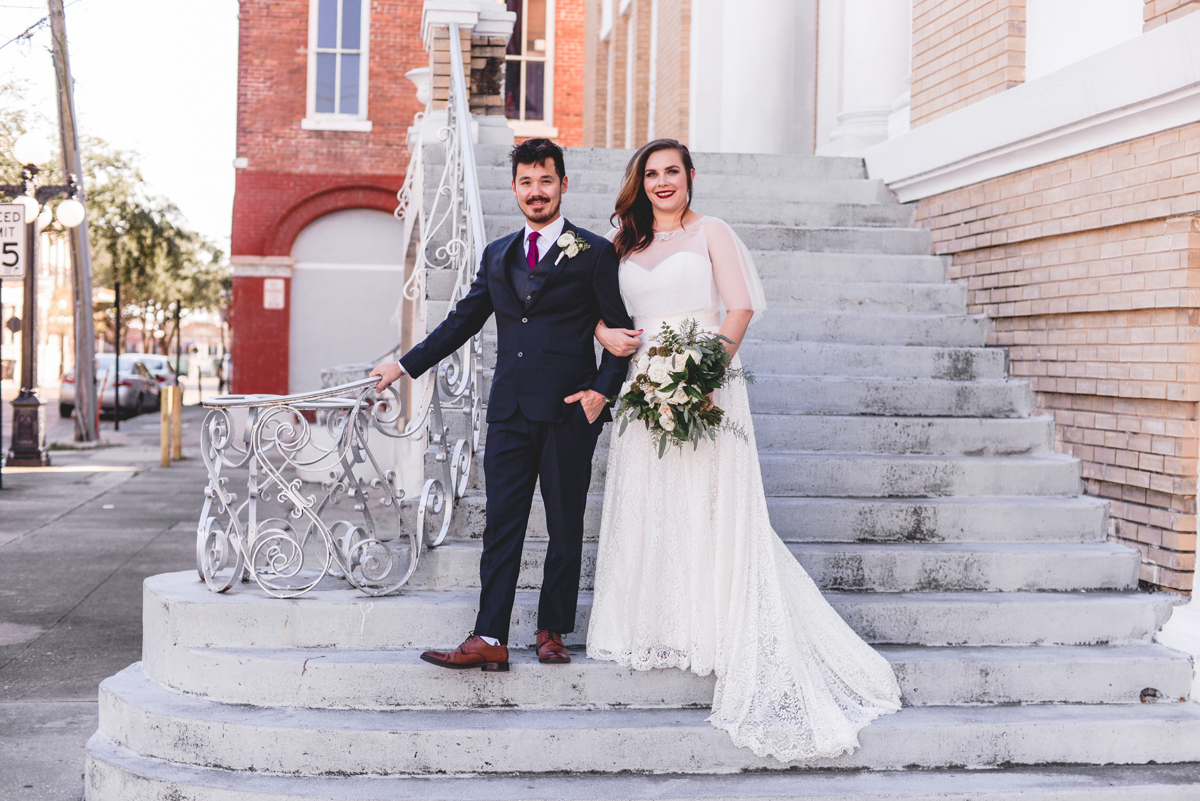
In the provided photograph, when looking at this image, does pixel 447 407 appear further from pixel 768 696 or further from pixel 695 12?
pixel 695 12

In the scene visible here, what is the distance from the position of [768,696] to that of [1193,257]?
8.63 ft

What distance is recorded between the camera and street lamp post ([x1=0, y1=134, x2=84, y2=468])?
1380cm

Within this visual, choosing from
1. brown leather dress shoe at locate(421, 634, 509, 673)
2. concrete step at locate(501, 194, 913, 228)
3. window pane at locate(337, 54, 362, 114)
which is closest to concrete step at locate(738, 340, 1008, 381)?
concrete step at locate(501, 194, 913, 228)

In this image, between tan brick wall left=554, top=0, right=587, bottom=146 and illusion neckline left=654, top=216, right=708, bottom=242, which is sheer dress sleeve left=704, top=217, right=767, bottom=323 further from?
tan brick wall left=554, top=0, right=587, bottom=146

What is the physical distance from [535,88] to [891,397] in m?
17.8

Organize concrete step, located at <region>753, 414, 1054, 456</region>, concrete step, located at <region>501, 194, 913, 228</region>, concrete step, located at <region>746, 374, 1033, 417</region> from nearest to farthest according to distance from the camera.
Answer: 1. concrete step, located at <region>753, 414, 1054, 456</region>
2. concrete step, located at <region>746, 374, 1033, 417</region>
3. concrete step, located at <region>501, 194, 913, 228</region>

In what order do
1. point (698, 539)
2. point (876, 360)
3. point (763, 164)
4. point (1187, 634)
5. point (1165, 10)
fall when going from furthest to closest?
point (763, 164), point (876, 360), point (1165, 10), point (1187, 634), point (698, 539)

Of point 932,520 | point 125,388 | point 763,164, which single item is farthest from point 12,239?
point 125,388

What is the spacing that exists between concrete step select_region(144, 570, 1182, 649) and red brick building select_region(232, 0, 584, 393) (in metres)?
17.1

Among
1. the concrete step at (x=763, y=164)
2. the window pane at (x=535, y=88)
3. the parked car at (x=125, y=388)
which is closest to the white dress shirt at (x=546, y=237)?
the concrete step at (x=763, y=164)

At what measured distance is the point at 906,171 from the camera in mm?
7492

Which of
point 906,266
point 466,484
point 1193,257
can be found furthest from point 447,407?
point 1193,257

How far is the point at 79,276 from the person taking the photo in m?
18.4

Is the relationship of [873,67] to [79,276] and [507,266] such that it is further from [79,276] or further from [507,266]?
[79,276]
